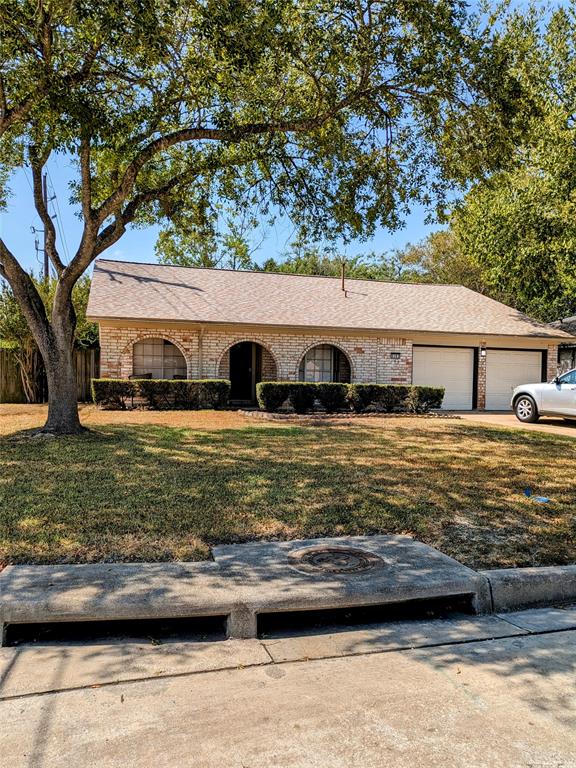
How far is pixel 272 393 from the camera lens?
51.3 feet

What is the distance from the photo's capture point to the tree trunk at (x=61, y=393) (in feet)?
32.9

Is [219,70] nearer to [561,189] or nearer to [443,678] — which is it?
[443,678]

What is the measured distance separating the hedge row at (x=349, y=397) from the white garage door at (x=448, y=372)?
207cm

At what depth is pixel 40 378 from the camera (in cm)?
1872

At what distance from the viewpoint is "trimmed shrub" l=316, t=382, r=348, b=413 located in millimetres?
16031

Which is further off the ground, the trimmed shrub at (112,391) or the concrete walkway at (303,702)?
the trimmed shrub at (112,391)

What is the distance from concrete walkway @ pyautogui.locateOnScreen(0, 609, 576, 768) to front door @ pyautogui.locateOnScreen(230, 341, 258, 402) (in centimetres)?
1624

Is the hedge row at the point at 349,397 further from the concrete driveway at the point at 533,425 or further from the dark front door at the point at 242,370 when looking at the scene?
the dark front door at the point at 242,370

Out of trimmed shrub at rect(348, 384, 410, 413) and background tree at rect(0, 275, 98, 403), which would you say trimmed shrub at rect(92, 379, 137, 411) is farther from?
trimmed shrub at rect(348, 384, 410, 413)

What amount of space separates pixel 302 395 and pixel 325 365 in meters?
3.42

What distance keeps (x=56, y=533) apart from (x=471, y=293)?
67.8ft

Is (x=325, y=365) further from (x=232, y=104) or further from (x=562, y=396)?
(x=232, y=104)

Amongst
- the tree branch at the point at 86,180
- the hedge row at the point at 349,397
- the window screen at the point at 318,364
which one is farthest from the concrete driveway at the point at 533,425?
the tree branch at the point at 86,180

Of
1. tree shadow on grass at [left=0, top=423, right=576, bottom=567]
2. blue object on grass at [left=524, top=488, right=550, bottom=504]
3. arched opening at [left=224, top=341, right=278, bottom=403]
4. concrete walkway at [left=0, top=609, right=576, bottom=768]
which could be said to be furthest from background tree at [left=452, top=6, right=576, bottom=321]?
concrete walkway at [left=0, top=609, right=576, bottom=768]
